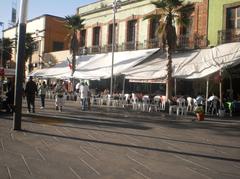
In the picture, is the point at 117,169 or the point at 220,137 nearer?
the point at 117,169

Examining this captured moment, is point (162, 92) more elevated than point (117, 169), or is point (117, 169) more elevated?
point (162, 92)

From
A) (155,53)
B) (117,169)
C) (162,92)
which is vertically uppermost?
(155,53)

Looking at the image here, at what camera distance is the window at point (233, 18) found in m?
23.4

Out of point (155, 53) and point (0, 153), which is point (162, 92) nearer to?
point (155, 53)

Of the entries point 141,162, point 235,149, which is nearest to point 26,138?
point 141,162

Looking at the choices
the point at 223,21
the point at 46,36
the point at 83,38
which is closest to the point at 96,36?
the point at 83,38

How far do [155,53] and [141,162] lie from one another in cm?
1882

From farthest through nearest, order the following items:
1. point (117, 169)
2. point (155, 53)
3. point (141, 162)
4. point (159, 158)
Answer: point (155, 53) → point (159, 158) → point (141, 162) → point (117, 169)

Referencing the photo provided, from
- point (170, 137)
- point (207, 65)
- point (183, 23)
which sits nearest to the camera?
point (170, 137)

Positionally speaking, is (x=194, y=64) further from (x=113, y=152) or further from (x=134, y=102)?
(x=113, y=152)

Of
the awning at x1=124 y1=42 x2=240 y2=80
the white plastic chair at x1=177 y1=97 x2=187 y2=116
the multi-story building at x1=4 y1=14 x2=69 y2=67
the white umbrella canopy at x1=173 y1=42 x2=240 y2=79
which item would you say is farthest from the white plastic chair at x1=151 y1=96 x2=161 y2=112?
the multi-story building at x1=4 y1=14 x2=69 y2=67

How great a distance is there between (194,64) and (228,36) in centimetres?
316

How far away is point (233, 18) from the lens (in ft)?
77.3

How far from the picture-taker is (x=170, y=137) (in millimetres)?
12000
